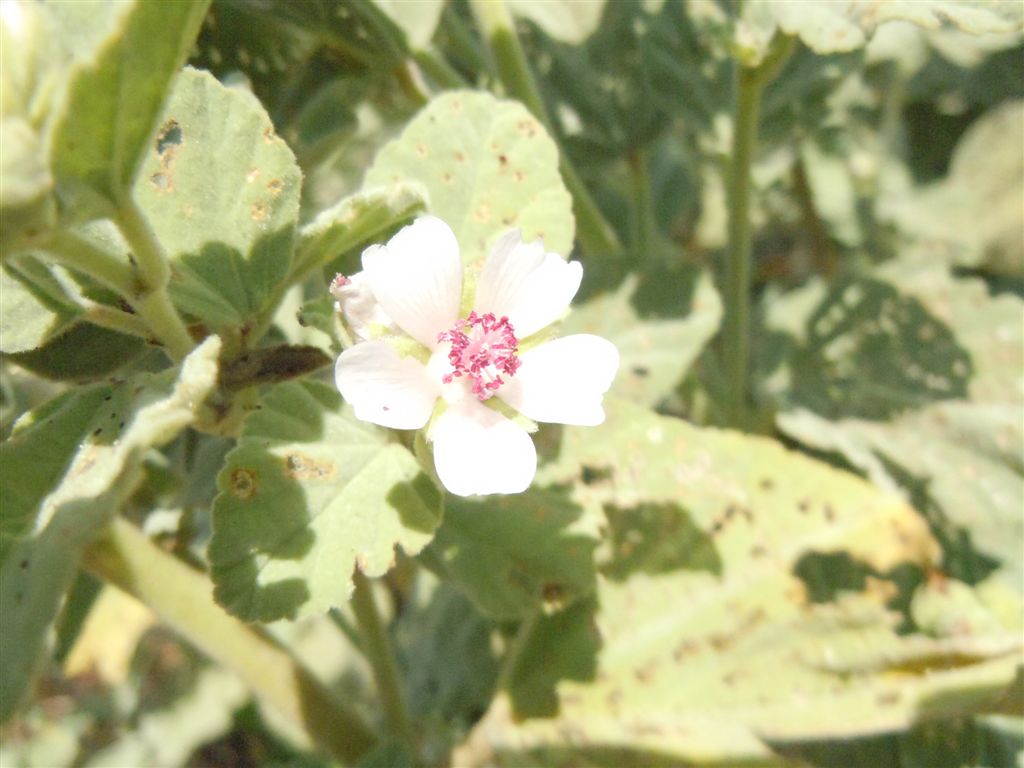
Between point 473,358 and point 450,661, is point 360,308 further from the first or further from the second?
point 450,661

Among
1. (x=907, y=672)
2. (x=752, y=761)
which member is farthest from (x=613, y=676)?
(x=907, y=672)

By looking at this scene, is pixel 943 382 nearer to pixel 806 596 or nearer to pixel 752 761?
pixel 806 596

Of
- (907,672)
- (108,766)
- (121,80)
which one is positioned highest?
→ (121,80)

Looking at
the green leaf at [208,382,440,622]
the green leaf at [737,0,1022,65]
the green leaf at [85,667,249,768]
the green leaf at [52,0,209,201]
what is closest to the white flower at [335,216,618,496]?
the green leaf at [208,382,440,622]

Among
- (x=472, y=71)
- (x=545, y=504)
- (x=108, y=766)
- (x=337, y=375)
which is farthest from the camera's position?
(x=108, y=766)

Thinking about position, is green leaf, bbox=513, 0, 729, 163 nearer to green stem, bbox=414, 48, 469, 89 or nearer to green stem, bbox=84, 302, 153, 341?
green stem, bbox=414, 48, 469, 89

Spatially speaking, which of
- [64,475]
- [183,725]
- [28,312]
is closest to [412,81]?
[28,312]
